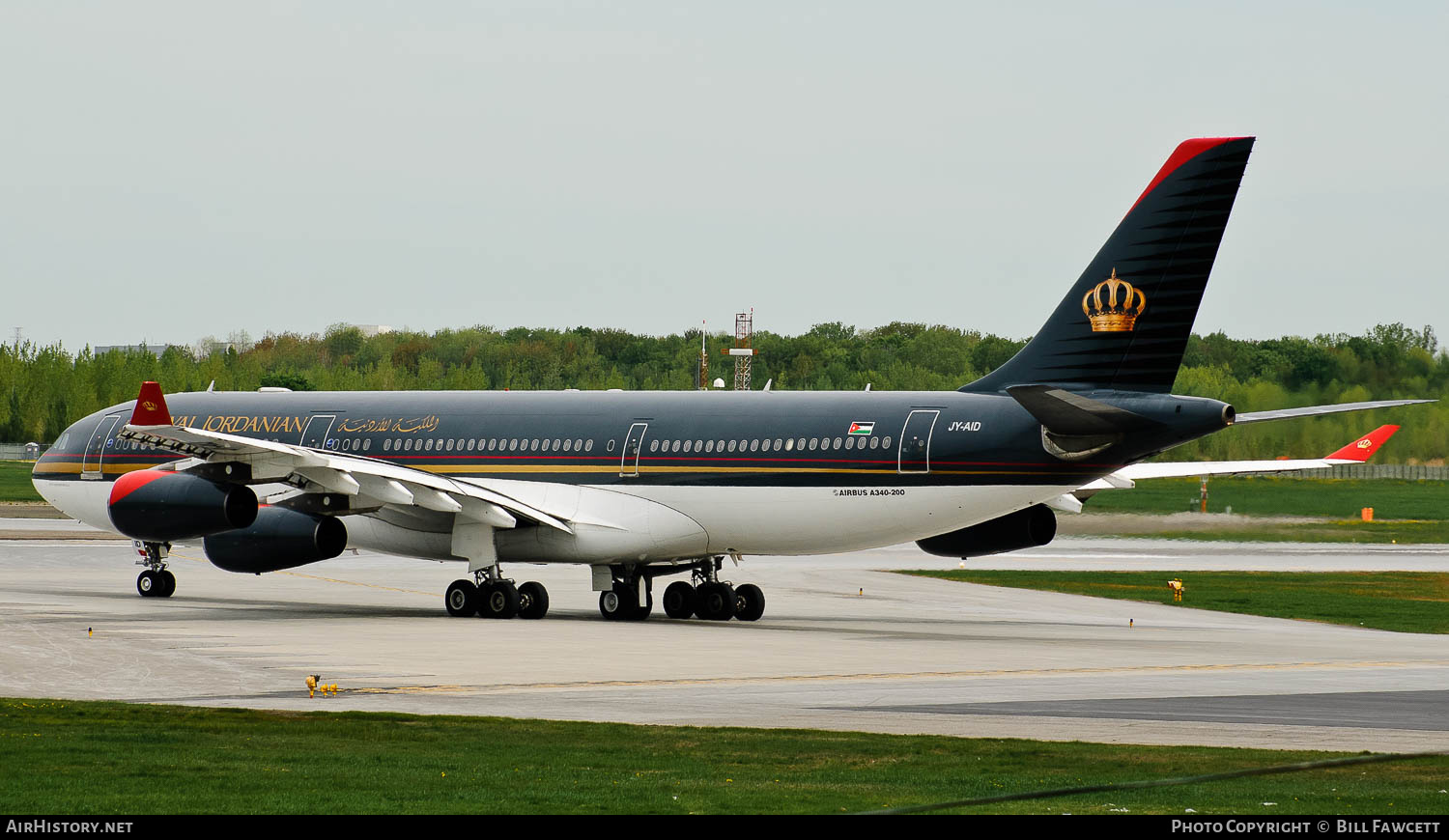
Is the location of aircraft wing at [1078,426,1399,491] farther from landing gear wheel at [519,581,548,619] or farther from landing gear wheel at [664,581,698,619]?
landing gear wheel at [519,581,548,619]

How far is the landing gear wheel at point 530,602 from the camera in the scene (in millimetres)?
33312

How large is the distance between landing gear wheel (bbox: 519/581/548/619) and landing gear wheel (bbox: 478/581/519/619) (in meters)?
0.10

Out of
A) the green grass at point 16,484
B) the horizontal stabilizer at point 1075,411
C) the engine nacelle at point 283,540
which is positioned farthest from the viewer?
the green grass at point 16,484

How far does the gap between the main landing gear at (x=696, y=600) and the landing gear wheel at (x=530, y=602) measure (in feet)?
4.28

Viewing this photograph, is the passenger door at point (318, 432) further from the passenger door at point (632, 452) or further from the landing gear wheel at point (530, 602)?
the passenger door at point (632, 452)

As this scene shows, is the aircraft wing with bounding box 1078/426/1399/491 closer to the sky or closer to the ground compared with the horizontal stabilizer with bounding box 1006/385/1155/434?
closer to the ground

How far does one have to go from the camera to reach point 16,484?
96.2 meters

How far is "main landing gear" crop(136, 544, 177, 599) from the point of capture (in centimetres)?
3753

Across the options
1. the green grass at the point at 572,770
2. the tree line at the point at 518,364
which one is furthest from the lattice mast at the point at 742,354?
the green grass at the point at 572,770

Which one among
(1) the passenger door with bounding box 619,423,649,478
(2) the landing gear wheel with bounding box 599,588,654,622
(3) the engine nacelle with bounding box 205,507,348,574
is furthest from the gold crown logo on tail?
(3) the engine nacelle with bounding box 205,507,348,574

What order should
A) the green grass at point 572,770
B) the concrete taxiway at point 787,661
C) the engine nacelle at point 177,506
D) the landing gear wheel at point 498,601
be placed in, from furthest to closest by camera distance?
1. the landing gear wheel at point 498,601
2. the engine nacelle at point 177,506
3. the concrete taxiway at point 787,661
4. the green grass at point 572,770

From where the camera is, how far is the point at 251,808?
1292 centimetres

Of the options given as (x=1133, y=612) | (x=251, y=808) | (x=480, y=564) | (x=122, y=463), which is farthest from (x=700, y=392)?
(x=251, y=808)

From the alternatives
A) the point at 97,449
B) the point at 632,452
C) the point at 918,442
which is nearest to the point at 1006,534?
the point at 918,442
